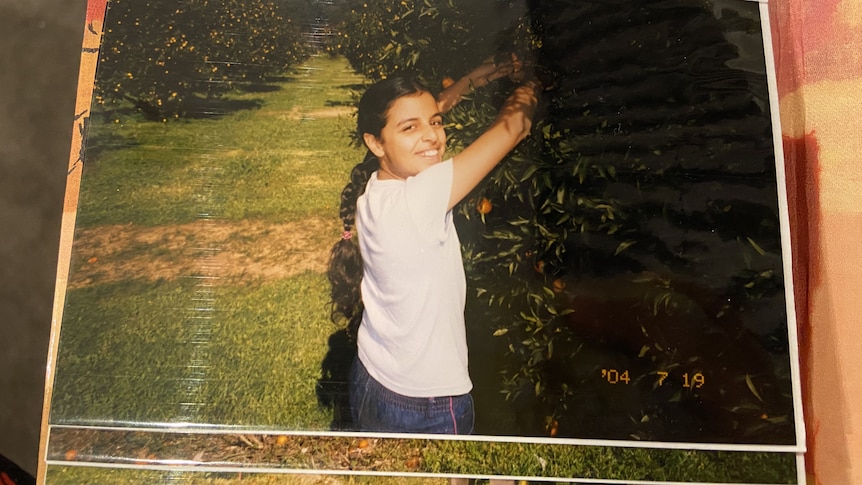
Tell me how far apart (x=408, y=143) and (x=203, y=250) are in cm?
35

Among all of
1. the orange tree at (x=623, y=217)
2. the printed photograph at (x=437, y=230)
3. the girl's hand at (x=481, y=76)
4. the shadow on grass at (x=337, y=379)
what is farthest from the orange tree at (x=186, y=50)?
the shadow on grass at (x=337, y=379)

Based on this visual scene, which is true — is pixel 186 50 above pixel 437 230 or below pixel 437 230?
above

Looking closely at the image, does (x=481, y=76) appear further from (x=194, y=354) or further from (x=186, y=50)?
(x=194, y=354)

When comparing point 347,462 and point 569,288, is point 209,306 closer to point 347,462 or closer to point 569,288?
point 347,462

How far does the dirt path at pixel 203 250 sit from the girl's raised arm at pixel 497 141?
0.67 feet

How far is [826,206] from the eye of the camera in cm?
85

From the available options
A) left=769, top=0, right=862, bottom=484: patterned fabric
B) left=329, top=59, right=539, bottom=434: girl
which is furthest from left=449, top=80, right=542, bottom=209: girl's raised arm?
left=769, top=0, right=862, bottom=484: patterned fabric

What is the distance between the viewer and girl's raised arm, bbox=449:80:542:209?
2.73ft

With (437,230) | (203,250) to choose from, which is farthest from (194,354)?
(437,230)

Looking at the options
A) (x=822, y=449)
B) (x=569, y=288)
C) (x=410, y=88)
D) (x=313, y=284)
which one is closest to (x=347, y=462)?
(x=313, y=284)

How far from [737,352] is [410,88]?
64 centimetres

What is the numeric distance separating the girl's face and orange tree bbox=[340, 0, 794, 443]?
0.03 m

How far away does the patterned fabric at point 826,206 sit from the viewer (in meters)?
0.81

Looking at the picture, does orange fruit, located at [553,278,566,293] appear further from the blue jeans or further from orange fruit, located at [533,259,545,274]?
the blue jeans
